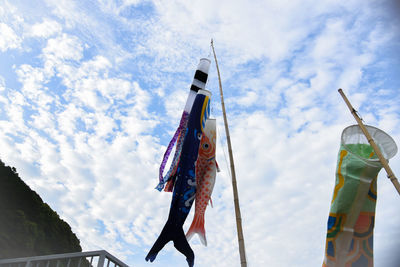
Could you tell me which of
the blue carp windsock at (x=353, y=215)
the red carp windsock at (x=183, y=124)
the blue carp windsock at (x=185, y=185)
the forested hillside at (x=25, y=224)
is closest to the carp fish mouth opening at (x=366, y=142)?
the blue carp windsock at (x=353, y=215)

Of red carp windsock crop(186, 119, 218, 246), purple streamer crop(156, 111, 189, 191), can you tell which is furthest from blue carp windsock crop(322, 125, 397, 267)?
purple streamer crop(156, 111, 189, 191)

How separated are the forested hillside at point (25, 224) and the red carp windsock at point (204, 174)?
8659mm

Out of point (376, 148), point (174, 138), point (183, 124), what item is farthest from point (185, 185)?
point (376, 148)

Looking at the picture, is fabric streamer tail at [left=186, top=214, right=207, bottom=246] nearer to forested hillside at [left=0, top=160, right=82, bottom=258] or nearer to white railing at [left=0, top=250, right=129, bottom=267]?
white railing at [left=0, top=250, right=129, bottom=267]

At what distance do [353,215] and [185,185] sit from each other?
3.00 m

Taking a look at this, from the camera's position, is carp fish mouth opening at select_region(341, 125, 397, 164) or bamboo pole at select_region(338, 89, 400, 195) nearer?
bamboo pole at select_region(338, 89, 400, 195)

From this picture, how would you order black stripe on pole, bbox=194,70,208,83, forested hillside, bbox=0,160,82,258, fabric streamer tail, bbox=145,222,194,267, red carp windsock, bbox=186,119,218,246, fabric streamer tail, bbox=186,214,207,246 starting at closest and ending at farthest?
fabric streamer tail, bbox=145,222,194,267
fabric streamer tail, bbox=186,214,207,246
red carp windsock, bbox=186,119,218,246
black stripe on pole, bbox=194,70,208,83
forested hillside, bbox=0,160,82,258

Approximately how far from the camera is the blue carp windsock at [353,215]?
341 cm

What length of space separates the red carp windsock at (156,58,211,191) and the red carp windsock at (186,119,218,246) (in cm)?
50

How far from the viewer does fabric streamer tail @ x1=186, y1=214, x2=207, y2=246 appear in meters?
5.43

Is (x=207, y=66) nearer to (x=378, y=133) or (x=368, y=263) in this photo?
(x=378, y=133)

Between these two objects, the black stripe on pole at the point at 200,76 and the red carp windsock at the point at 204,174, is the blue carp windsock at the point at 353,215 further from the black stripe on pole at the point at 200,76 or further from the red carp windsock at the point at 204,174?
the black stripe on pole at the point at 200,76

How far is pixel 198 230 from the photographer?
549 cm

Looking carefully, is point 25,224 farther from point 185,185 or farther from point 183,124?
point 185,185
